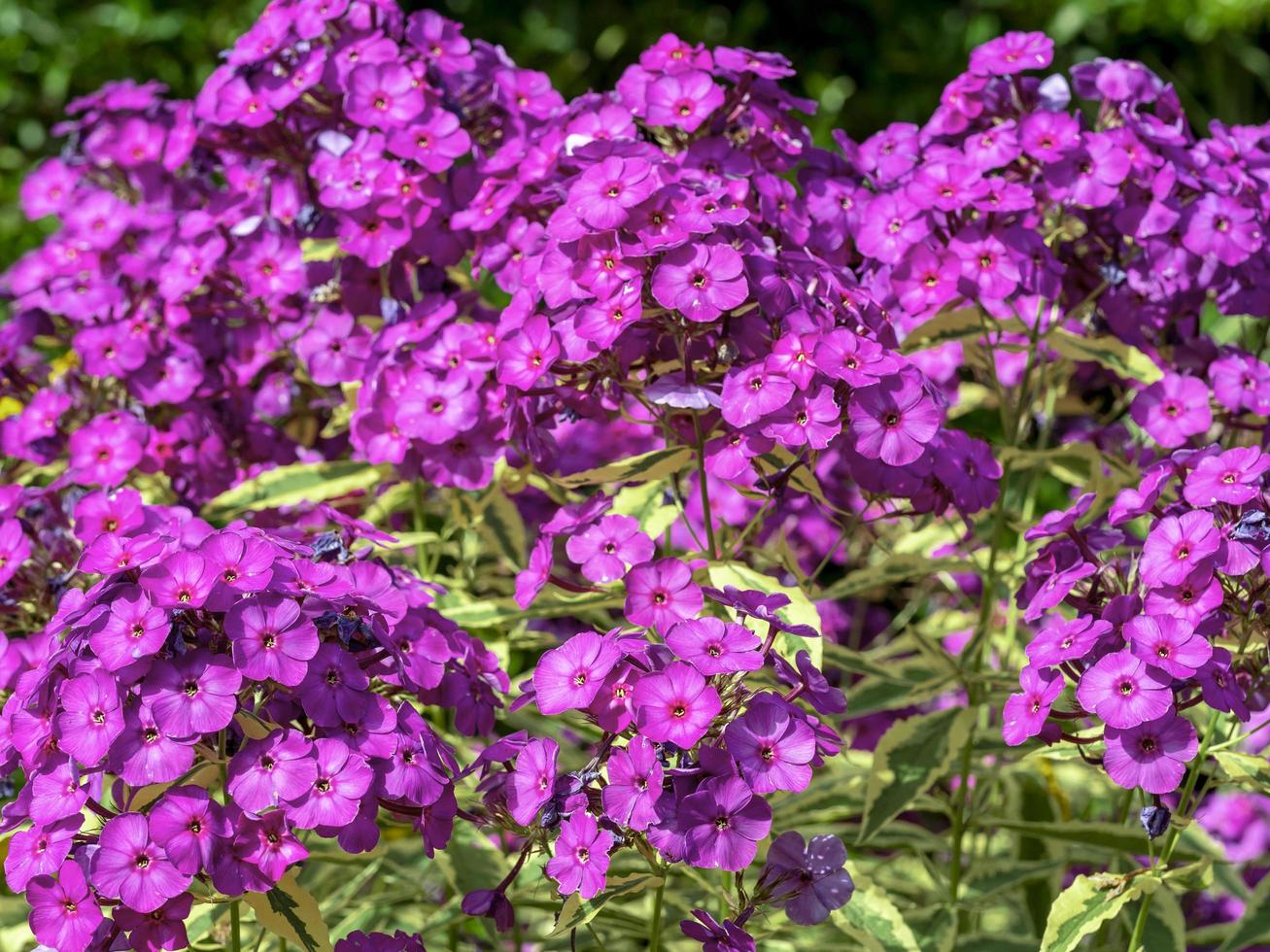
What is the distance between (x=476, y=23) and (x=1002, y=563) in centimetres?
558

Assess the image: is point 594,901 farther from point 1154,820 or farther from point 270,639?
point 1154,820

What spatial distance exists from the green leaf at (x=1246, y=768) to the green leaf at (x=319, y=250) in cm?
178

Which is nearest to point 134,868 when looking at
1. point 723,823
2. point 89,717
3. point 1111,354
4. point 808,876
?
point 89,717

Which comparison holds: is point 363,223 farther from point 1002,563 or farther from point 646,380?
point 1002,563

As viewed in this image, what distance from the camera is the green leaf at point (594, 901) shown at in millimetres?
2170

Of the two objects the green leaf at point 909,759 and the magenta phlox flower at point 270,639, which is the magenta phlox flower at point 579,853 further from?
the green leaf at point 909,759

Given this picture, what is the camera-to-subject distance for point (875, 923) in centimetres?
267

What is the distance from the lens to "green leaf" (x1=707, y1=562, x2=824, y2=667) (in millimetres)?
2453

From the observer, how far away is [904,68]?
334 inches

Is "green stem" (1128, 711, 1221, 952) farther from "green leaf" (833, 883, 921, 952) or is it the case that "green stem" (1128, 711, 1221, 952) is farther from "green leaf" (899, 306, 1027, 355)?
"green leaf" (899, 306, 1027, 355)

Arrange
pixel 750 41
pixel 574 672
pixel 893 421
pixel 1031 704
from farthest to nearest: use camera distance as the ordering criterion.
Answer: pixel 750 41, pixel 893 421, pixel 1031 704, pixel 574 672

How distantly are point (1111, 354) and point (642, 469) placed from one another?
0.93m

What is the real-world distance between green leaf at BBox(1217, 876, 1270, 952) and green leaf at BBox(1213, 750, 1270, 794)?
652mm

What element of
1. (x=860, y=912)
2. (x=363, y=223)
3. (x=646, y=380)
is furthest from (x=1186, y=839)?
(x=363, y=223)
